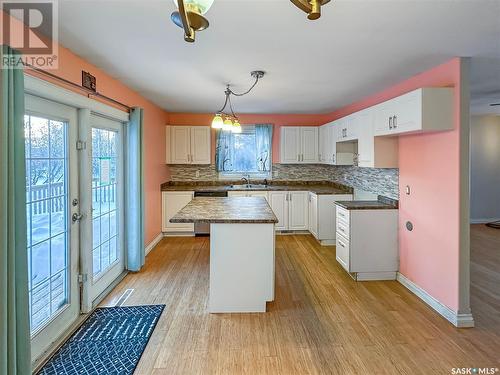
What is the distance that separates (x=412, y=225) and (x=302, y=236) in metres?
2.49

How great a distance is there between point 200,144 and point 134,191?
2290 mm

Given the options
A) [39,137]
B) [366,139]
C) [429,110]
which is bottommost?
[39,137]

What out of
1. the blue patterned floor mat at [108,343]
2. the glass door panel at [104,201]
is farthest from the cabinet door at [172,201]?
the blue patterned floor mat at [108,343]

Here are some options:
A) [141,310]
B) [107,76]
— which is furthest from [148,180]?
[141,310]

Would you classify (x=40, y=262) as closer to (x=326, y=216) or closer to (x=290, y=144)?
(x=326, y=216)

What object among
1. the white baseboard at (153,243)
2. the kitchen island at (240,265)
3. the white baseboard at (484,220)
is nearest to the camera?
the kitchen island at (240,265)

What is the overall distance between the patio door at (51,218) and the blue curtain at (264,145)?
3.81 m

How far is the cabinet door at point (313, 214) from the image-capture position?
17.0ft

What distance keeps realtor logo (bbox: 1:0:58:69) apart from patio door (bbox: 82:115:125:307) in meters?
0.82

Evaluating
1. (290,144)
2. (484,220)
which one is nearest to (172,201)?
(290,144)

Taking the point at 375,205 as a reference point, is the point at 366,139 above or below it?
above

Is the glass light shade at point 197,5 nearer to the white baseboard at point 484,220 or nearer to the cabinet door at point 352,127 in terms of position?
the cabinet door at point 352,127

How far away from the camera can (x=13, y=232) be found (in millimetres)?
1714

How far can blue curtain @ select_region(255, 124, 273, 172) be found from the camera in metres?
6.07
